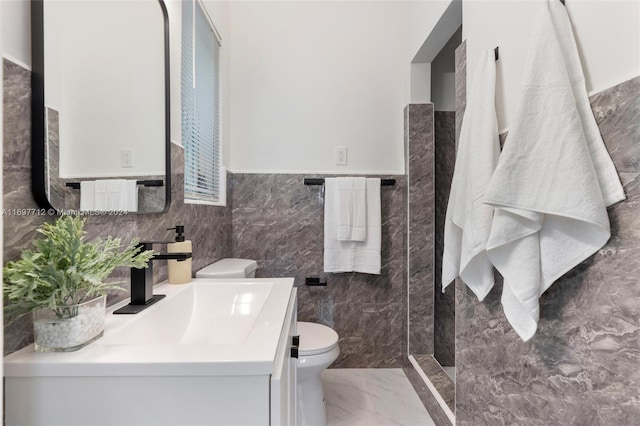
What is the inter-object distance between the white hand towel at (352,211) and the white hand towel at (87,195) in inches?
54.8

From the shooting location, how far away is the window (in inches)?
61.7

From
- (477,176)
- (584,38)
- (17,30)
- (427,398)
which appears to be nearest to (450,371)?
(427,398)

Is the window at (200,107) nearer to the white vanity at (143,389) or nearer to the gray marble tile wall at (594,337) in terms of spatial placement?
the white vanity at (143,389)

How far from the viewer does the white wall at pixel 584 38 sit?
646 millimetres

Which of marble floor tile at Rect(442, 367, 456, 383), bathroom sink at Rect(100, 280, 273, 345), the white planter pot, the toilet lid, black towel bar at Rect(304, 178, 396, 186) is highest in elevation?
black towel bar at Rect(304, 178, 396, 186)

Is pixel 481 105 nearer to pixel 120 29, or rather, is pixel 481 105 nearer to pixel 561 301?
pixel 561 301

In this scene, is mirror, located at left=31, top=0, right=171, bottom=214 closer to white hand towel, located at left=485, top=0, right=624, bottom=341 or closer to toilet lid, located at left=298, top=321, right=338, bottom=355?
toilet lid, located at left=298, top=321, right=338, bottom=355

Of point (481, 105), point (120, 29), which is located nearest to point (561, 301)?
point (481, 105)

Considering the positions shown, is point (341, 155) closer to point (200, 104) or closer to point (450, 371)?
point (200, 104)

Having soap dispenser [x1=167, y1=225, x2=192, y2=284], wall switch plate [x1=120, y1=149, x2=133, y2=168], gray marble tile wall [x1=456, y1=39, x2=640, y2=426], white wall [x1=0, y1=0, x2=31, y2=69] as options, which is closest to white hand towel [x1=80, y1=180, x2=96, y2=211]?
wall switch plate [x1=120, y1=149, x2=133, y2=168]

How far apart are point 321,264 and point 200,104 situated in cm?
120

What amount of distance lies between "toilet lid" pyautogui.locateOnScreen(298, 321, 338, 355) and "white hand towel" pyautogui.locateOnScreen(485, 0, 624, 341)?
91 centimetres

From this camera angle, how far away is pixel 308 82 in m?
2.15

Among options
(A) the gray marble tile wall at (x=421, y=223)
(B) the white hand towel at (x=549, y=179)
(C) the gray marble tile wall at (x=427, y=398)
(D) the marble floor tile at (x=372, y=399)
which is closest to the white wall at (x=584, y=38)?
(B) the white hand towel at (x=549, y=179)
